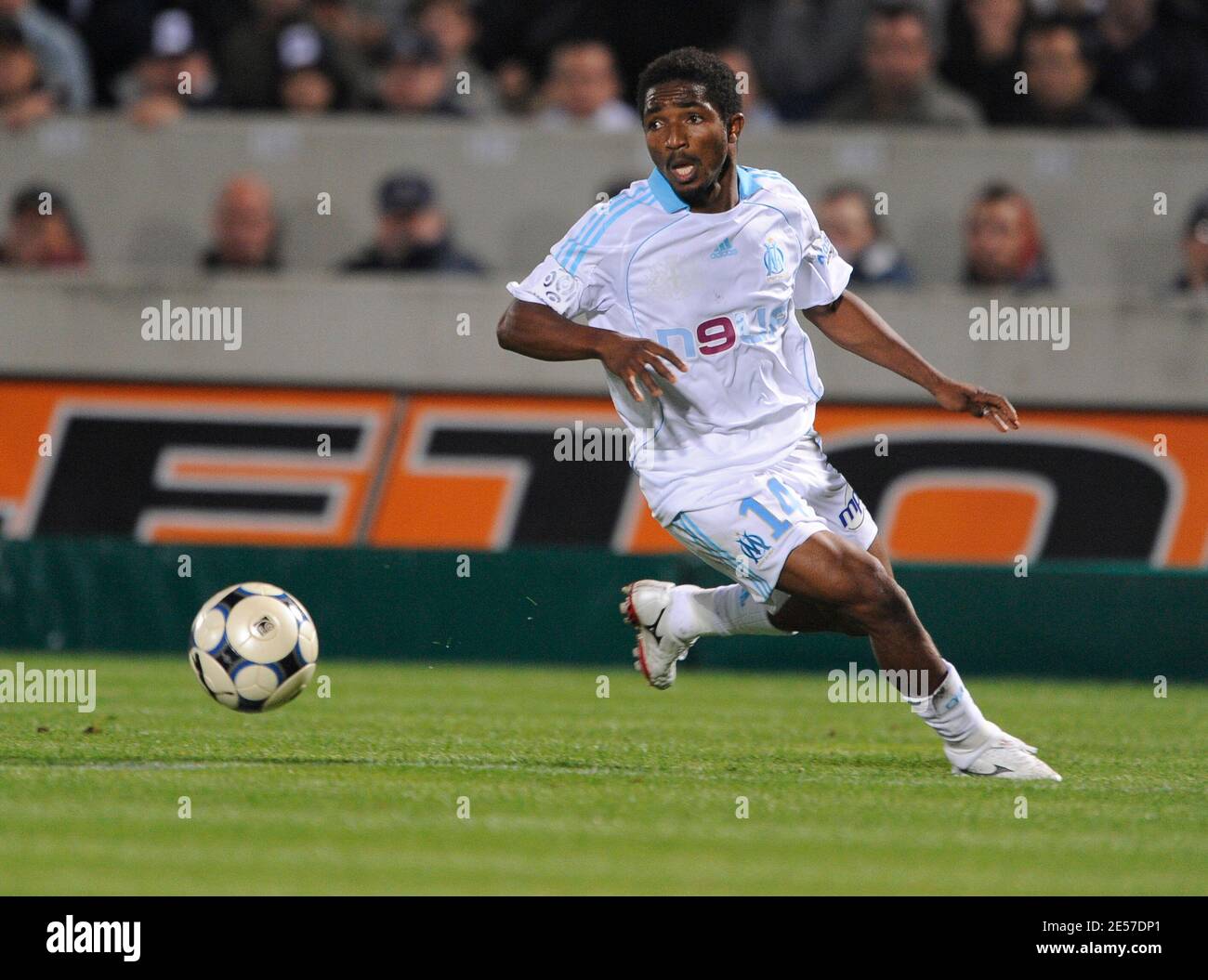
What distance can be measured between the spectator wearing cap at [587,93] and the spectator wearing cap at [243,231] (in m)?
2.34

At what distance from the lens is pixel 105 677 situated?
1127cm

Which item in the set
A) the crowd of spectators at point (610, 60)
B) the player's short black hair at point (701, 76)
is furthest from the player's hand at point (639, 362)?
the crowd of spectators at point (610, 60)

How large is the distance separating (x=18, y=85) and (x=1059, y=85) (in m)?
7.86

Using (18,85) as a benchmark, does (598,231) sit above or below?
below

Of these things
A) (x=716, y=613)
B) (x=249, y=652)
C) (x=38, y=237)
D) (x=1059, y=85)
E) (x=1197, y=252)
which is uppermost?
(x=1059, y=85)

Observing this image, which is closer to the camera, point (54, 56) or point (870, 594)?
point (870, 594)

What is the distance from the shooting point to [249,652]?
26.6ft

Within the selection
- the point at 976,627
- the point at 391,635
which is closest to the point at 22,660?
the point at 391,635

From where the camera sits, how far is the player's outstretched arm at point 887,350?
25.8ft

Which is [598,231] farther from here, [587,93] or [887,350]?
[587,93]

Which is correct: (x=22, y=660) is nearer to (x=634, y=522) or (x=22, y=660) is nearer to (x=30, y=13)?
(x=634, y=522)

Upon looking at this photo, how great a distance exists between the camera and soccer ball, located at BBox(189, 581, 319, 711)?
8.12 meters

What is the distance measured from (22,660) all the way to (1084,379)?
725 cm

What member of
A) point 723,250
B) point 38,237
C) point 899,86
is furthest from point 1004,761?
point 38,237
